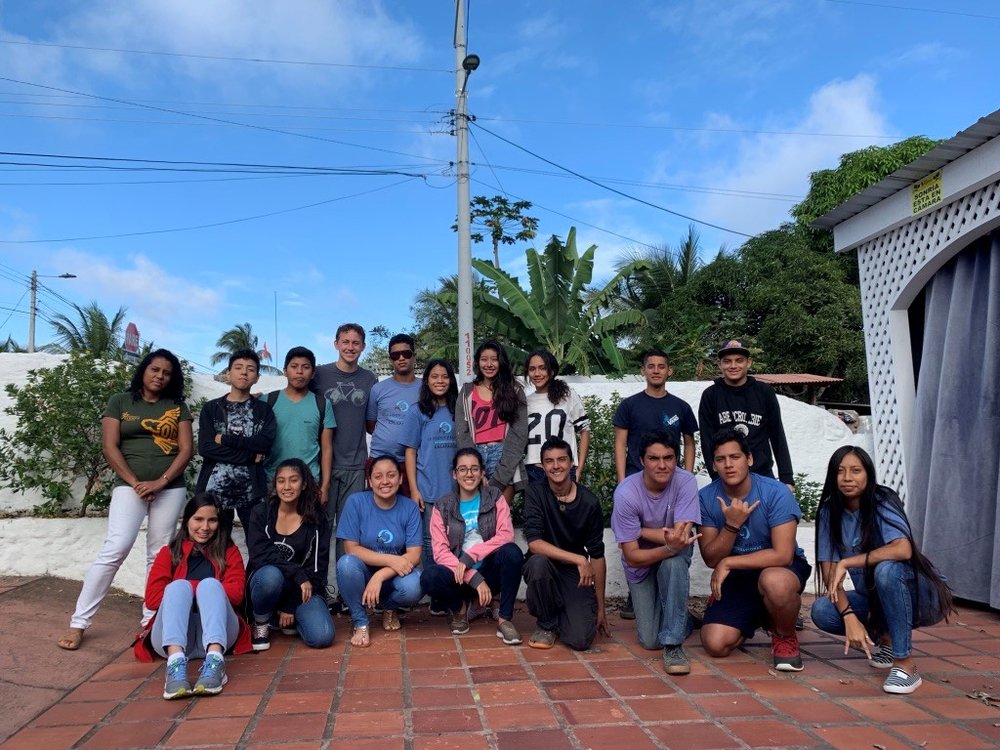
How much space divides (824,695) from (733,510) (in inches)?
33.8

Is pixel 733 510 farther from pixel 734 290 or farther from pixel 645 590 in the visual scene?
pixel 734 290

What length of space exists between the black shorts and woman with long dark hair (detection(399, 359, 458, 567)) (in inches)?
65.7

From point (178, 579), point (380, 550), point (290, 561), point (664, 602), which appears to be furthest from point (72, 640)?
point (664, 602)

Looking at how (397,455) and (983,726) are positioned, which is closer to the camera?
(983,726)

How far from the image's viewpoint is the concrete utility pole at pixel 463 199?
8703 millimetres

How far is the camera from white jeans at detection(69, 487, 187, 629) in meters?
3.85

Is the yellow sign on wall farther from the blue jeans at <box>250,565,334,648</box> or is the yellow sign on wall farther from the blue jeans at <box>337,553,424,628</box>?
the blue jeans at <box>250,565,334,648</box>

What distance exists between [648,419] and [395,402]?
1.56m

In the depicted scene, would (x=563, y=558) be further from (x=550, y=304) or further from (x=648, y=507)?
(x=550, y=304)

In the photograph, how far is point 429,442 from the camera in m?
4.51

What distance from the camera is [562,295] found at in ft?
41.5

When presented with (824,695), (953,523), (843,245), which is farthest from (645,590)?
(843,245)

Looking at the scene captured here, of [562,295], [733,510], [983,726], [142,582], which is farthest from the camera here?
[562,295]

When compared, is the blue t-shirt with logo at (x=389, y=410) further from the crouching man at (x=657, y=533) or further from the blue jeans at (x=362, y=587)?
the crouching man at (x=657, y=533)
